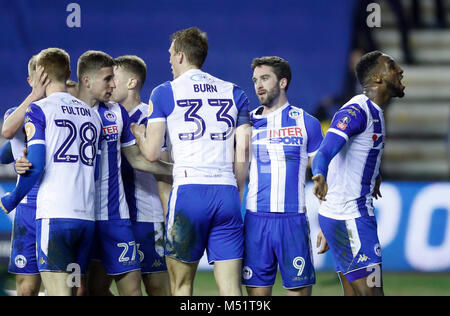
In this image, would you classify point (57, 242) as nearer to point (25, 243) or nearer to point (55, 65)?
point (25, 243)

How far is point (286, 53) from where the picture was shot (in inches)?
423

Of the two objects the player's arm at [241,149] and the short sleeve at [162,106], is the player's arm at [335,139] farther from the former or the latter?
the short sleeve at [162,106]

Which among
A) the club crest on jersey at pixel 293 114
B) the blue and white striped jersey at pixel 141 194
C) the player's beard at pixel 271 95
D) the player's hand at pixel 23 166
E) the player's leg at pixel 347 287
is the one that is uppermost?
the player's beard at pixel 271 95

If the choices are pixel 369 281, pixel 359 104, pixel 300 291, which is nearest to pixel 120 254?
pixel 300 291

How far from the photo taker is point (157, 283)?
5.79 m

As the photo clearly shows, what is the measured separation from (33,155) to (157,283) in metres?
1.71

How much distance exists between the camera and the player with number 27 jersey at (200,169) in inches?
193

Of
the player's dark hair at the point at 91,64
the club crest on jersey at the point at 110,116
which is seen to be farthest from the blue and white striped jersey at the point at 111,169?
the player's dark hair at the point at 91,64

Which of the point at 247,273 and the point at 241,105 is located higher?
the point at 241,105

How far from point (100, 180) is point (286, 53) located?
19.9 ft

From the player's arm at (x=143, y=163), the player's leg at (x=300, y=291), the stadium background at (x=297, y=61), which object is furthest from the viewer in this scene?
the stadium background at (x=297, y=61)

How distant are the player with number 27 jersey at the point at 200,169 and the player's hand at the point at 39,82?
2.56 ft
